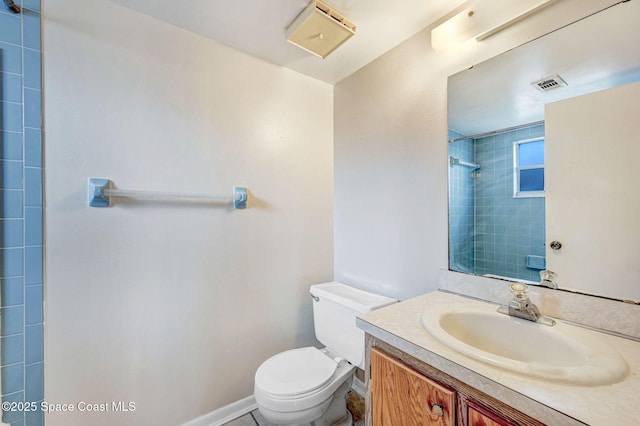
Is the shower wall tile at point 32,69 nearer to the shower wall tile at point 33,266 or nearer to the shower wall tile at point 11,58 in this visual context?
the shower wall tile at point 11,58

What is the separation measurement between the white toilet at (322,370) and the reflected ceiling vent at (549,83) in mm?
1172

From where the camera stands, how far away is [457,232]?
1.27 meters

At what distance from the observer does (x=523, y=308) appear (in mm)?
916

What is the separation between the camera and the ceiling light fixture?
1037mm

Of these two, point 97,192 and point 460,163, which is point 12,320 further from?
point 460,163

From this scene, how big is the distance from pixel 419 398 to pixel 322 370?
0.68 m

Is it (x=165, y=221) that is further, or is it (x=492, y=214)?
(x=165, y=221)

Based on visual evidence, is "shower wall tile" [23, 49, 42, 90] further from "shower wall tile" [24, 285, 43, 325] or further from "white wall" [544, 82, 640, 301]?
"white wall" [544, 82, 640, 301]

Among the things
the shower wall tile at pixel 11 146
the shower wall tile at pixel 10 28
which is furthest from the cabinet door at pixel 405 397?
the shower wall tile at pixel 10 28

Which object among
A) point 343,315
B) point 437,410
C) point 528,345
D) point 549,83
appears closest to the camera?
point 437,410

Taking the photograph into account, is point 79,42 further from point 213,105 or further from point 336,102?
point 336,102

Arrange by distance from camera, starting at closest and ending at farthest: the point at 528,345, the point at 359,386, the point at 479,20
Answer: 1. the point at 528,345
2. the point at 479,20
3. the point at 359,386

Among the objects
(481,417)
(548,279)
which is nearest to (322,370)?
(481,417)

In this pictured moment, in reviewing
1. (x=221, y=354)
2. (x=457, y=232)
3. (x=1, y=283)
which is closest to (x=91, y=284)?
(x=1, y=283)
